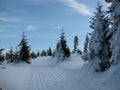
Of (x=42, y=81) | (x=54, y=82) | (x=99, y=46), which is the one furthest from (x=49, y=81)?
(x=99, y=46)

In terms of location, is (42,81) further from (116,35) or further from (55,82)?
(116,35)

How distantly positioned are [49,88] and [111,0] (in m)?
9.62

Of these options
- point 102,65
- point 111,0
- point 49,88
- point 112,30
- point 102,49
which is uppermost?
point 111,0

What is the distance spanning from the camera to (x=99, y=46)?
68.7 ft

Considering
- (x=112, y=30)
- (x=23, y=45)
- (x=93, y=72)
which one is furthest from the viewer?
(x=23, y=45)

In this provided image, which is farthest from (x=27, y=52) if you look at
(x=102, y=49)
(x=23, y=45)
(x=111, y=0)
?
(x=111, y=0)

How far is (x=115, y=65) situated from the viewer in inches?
638

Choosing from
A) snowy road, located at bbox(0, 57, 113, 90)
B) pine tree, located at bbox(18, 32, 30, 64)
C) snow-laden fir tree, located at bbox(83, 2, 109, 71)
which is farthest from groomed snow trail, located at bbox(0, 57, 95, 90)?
pine tree, located at bbox(18, 32, 30, 64)

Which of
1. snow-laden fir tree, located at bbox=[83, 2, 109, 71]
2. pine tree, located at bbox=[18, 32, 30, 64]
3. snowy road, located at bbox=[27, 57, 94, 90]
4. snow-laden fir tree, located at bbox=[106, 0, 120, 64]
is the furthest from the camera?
pine tree, located at bbox=[18, 32, 30, 64]

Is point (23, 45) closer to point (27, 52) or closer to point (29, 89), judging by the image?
point (27, 52)

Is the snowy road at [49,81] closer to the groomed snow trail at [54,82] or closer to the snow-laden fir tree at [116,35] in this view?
the groomed snow trail at [54,82]

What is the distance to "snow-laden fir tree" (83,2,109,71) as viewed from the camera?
2088 centimetres

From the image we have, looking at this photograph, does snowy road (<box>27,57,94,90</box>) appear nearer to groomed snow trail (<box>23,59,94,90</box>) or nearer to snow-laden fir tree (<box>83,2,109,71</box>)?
groomed snow trail (<box>23,59,94,90</box>)

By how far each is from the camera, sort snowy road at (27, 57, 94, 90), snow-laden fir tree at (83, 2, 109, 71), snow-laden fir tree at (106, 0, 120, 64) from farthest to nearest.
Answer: snow-laden fir tree at (83, 2, 109, 71)
snowy road at (27, 57, 94, 90)
snow-laden fir tree at (106, 0, 120, 64)
